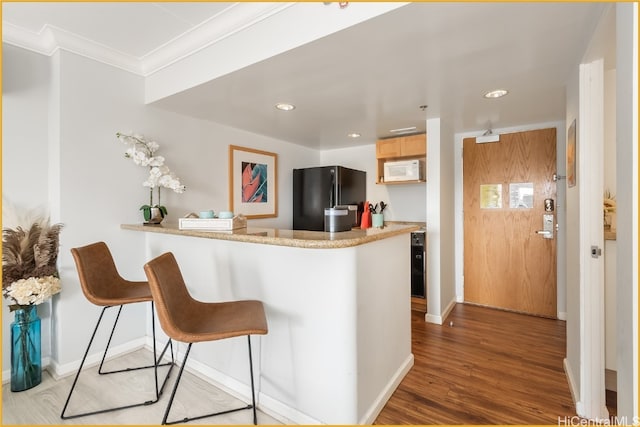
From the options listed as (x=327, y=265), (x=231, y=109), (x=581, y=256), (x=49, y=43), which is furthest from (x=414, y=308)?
(x=49, y=43)

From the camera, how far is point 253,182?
12.1 feet

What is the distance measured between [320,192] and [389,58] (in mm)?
2344

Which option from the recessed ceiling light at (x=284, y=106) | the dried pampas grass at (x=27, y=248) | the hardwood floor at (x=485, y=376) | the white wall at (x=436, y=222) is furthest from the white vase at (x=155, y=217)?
the white wall at (x=436, y=222)

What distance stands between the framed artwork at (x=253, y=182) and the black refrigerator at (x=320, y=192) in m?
0.37

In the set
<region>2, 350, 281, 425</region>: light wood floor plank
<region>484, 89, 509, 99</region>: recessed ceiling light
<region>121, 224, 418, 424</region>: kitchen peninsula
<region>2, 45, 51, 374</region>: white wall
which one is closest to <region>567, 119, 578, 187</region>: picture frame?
<region>484, 89, 509, 99</region>: recessed ceiling light

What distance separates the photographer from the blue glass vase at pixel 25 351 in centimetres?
198

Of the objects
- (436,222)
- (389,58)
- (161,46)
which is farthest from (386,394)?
(161,46)

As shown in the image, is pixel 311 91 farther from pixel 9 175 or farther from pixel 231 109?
pixel 9 175

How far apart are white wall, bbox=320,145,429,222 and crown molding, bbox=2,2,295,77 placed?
263 cm

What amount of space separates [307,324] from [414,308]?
223cm

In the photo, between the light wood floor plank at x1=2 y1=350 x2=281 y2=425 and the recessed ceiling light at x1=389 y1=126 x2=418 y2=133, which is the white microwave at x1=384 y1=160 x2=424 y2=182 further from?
the light wood floor plank at x1=2 y1=350 x2=281 y2=425

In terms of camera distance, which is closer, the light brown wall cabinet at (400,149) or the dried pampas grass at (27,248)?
the dried pampas grass at (27,248)

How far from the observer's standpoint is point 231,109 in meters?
2.77

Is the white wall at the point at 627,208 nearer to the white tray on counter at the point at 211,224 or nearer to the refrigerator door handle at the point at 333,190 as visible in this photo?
the white tray on counter at the point at 211,224
